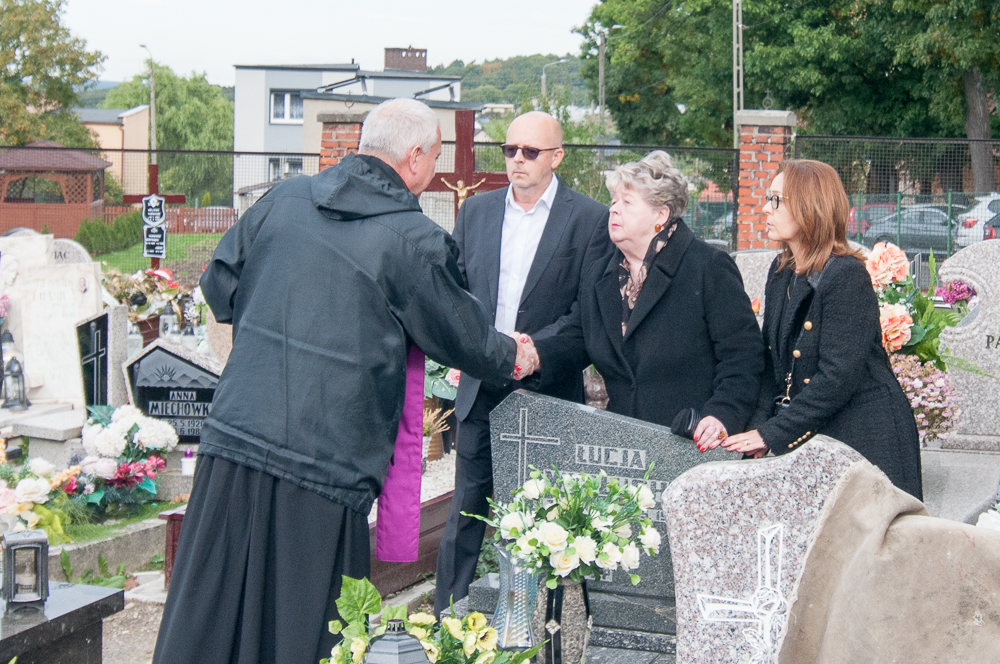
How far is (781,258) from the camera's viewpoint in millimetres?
3389

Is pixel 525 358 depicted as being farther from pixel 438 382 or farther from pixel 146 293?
pixel 146 293

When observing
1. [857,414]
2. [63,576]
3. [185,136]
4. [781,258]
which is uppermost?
[185,136]

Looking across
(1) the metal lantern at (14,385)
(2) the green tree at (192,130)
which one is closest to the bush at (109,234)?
(1) the metal lantern at (14,385)

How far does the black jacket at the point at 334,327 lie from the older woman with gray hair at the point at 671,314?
0.81 m

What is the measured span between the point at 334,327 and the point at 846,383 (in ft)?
4.96

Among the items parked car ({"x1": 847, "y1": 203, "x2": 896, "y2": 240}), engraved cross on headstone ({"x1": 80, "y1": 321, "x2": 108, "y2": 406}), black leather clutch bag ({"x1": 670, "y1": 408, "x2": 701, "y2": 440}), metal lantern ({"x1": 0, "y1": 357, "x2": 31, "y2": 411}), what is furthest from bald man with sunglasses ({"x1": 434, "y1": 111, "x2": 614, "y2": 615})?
parked car ({"x1": 847, "y1": 203, "x2": 896, "y2": 240})

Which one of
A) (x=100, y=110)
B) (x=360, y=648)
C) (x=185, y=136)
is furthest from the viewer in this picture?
(x=100, y=110)

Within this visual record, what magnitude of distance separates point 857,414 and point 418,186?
4.88 feet

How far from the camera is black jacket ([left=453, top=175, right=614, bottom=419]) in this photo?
3824mm

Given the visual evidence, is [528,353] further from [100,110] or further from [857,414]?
[100,110]

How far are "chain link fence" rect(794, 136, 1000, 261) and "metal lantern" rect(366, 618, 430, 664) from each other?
45.6 feet

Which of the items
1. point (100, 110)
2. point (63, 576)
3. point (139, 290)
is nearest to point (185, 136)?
point (100, 110)

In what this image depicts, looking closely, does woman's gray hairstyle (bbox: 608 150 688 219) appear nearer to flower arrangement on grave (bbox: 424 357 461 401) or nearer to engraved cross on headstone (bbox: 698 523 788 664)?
engraved cross on headstone (bbox: 698 523 788 664)

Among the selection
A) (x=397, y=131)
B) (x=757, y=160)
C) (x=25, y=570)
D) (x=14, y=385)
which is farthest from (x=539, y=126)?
(x=757, y=160)
